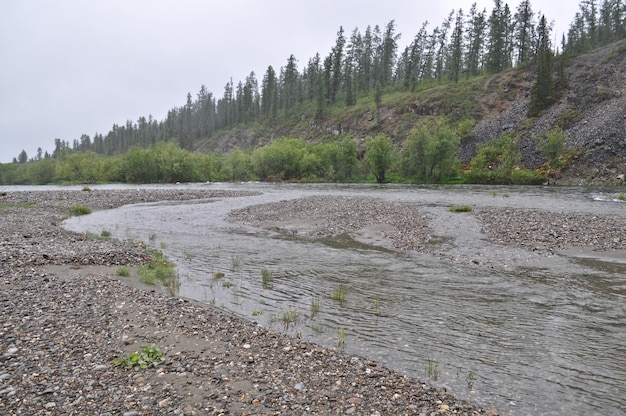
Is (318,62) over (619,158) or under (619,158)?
over

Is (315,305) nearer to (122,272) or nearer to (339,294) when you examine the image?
(339,294)

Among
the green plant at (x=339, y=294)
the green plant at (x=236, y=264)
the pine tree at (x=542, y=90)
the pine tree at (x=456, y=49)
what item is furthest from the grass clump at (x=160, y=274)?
the pine tree at (x=456, y=49)

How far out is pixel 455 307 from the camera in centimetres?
1240

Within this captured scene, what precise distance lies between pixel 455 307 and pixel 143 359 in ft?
31.4

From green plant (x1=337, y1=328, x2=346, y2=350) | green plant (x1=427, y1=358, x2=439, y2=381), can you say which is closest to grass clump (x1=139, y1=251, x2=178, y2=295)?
green plant (x1=337, y1=328, x2=346, y2=350)

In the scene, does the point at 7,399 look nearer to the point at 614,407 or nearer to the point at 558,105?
the point at 614,407

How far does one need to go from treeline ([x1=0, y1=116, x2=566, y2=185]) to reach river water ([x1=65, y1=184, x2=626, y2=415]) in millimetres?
57467

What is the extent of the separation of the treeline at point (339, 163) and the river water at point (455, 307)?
57467 millimetres

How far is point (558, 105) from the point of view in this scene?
86562 millimetres

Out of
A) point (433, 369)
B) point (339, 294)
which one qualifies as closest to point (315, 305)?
point (339, 294)

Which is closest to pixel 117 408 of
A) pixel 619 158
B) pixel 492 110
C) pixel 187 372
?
pixel 187 372

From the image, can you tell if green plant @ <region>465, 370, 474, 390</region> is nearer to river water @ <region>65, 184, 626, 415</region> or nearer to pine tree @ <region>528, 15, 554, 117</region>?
river water @ <region>65, 184, 626, 415</region>

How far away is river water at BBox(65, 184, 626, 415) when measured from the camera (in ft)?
26.7

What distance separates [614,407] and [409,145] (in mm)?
78665
